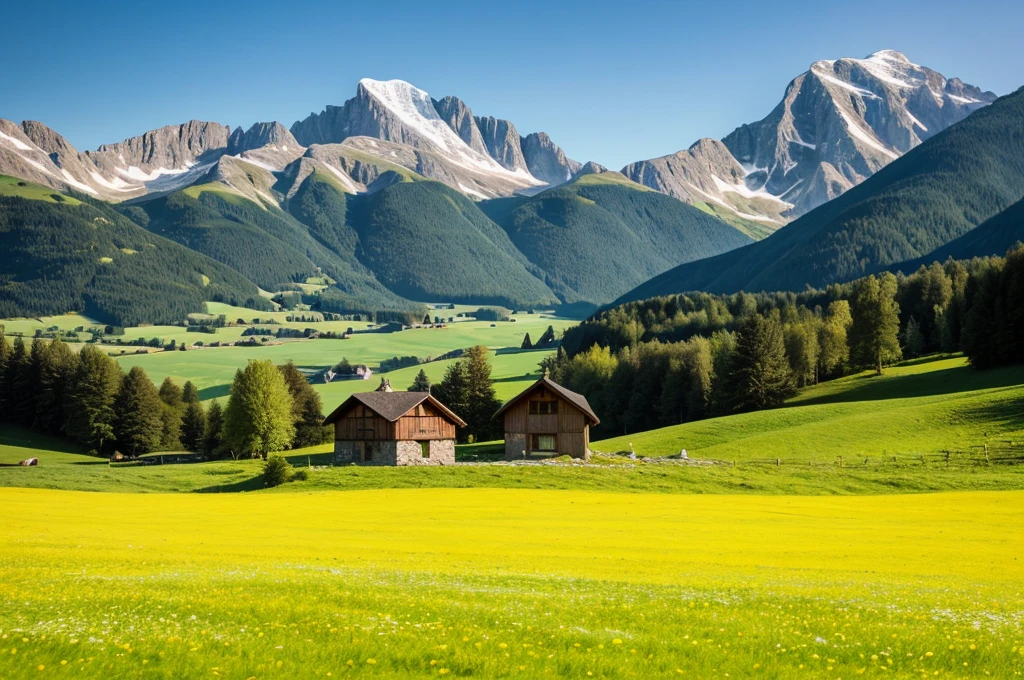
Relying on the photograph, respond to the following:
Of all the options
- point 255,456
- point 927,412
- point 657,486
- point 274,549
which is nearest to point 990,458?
point 927,412

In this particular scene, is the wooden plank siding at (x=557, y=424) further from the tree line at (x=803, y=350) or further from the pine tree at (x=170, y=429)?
the pine tree at (x=170, y=429)

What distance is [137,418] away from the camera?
116312 mm

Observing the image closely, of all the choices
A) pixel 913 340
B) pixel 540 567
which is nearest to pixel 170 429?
pixel 540 567

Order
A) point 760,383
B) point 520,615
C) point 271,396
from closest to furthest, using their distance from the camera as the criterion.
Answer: point 520,615
point 271,396
point 760,383

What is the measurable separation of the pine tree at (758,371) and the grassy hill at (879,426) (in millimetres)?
3672

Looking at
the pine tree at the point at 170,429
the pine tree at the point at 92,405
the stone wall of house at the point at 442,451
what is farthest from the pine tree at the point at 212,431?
the stone wall of house at the point at 442,451

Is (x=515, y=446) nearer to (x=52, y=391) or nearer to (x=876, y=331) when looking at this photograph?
(x=876, y=331)

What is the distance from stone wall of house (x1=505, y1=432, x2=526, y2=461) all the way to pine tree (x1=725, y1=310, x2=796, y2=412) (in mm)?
36453

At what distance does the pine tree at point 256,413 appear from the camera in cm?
9725

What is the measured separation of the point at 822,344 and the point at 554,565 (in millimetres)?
104531

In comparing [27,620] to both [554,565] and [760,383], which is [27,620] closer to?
[554,565]

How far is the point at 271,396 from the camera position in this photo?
9850 centimetres

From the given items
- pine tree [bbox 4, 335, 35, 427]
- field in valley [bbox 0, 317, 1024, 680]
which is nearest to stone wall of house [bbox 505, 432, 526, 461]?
field in valley [bbox 0, 317, 1024, 680]

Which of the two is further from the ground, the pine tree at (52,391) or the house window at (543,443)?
the pine tree at (52,391)
